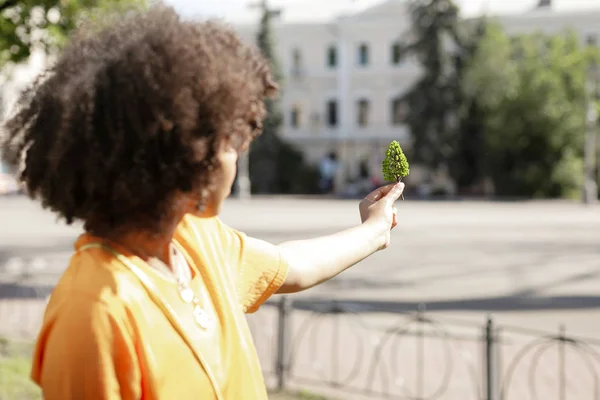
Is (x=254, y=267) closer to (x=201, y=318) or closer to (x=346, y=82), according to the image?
(x=201, y=318)

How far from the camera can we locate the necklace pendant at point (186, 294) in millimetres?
1244

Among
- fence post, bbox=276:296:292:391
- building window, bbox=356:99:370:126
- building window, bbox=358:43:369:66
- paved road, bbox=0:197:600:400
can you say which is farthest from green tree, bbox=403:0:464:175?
fence post, bbox=276:296:292:391

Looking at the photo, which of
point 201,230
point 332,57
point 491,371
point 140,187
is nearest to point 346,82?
point 332,57

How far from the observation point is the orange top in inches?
43.1

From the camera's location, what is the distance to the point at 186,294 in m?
1.25

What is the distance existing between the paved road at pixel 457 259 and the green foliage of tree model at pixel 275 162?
15694mm

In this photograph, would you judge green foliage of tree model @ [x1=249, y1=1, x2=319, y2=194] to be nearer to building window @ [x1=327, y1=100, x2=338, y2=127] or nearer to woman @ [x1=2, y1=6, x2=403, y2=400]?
building window @ [x1=327, y1=100, x2=338, y2=127]

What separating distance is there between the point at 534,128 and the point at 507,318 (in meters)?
25.6

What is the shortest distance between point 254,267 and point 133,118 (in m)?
0.47

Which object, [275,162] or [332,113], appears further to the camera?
[332,113]

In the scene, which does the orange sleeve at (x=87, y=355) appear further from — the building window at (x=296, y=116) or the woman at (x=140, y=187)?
the building window at (x=296, y=116)

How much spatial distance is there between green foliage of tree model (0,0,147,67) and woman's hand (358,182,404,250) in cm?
639

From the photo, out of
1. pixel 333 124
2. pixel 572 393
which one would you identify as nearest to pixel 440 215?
pixel 572 393

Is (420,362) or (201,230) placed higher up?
(201,230)
